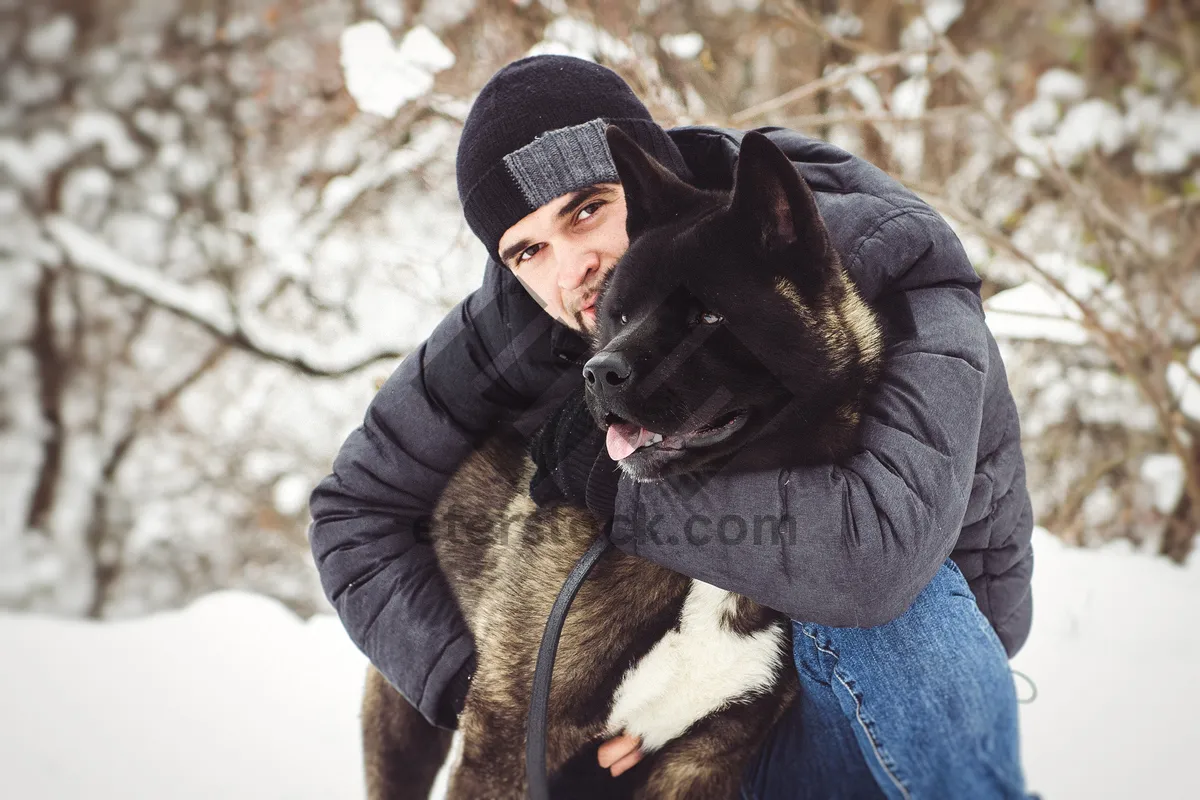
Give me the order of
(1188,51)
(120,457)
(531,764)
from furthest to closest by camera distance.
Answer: (120,457) < (1188,51) < (531,764)

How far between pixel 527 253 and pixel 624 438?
1.67ft

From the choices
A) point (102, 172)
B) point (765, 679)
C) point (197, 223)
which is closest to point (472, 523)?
point (765, 679)

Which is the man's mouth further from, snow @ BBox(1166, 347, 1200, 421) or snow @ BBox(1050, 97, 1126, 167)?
snow @ BBox(1050, 97, 1126, 167)

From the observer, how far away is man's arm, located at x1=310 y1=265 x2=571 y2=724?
173 centimetres

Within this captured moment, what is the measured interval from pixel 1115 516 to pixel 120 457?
7202 millimetres

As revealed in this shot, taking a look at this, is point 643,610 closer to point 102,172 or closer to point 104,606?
point 102,172

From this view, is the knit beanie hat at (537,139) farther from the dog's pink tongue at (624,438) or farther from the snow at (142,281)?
the snow at (142,281)

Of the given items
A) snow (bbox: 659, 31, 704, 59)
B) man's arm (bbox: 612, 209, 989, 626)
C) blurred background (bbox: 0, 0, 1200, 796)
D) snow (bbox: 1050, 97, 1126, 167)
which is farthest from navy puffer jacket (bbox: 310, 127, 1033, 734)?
snow (bbox: 1050, 97, 1126, 167)

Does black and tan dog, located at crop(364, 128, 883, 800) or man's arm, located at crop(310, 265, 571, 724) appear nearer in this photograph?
black and tan dog, located at crop(364, 128, 883, 800)

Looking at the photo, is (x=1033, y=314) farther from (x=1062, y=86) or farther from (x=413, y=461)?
(x=413, y=461)

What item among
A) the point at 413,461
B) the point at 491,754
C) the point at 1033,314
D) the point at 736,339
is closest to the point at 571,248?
the point at 736,339

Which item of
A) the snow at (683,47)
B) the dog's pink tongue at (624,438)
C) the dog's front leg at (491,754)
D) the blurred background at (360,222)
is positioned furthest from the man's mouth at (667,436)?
the snow at (683,47)

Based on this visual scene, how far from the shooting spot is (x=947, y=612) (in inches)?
58.5

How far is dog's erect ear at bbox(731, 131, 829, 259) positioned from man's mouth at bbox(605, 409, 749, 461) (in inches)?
12.2
